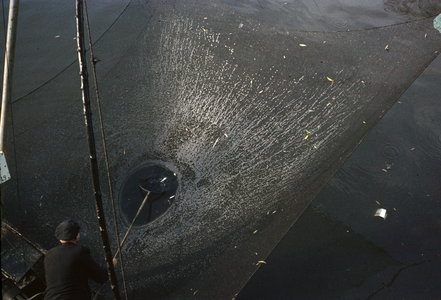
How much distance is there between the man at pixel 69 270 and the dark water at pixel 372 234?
1.33 meters

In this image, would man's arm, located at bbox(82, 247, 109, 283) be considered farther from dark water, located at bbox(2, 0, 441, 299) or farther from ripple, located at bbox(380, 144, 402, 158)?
ripple, located at bbox(380, 144, 402, 158)

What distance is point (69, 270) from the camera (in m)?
2.15

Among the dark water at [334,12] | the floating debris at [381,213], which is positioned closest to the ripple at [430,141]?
the floating debris at [381,213]

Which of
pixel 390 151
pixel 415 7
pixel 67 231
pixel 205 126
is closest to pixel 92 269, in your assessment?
pixel 67 231

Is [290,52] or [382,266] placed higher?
[290,52]

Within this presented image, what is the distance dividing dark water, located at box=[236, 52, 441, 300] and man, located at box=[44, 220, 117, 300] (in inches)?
52.3

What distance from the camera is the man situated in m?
2.13

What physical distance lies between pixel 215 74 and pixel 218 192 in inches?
56.9

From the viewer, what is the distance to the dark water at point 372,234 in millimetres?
2686

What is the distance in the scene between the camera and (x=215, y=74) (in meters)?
3.51

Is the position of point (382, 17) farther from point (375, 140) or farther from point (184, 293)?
point (184, 293)

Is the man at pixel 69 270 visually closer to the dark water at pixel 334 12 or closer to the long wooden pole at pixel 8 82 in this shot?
the long wooden pole at pixel 8 82

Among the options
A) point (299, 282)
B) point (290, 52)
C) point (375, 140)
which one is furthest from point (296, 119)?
point (299, 282)

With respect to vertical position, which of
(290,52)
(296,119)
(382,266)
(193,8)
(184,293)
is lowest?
(382,266)
